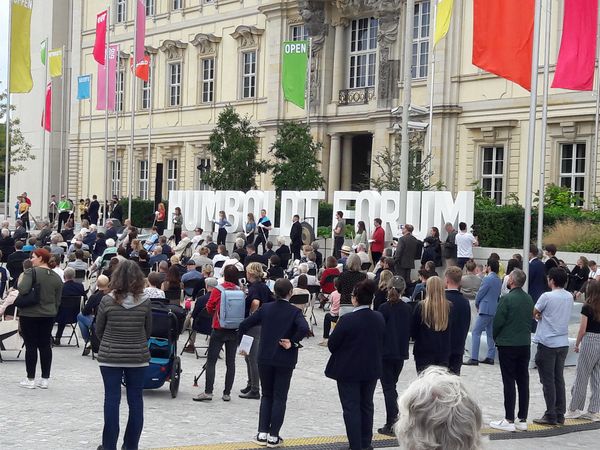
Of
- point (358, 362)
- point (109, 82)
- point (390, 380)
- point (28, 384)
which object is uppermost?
point (109, 82)

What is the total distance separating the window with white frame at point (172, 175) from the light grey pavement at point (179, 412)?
37.5 meters

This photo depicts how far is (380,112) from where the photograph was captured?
4022 centimetres

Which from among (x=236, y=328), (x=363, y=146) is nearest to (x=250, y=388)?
(x=236, y=328)

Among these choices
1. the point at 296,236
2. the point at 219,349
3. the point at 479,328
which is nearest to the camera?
the point at 219,349

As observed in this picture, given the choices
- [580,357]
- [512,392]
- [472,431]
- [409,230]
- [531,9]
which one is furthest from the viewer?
[409,230]

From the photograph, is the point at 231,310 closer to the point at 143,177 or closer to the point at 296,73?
the point at 296,73

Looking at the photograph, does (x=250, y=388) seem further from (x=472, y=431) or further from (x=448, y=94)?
(x=448, y=94)

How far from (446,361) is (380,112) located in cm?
2997

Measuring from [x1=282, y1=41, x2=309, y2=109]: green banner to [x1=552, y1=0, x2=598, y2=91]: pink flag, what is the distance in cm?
1428

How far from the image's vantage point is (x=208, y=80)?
50.0 meters

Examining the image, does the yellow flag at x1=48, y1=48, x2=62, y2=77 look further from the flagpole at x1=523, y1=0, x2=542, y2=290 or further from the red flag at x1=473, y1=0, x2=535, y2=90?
the flagpole at x1=523, y1=0, x2=542, y2=290

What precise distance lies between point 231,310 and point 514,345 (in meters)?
3.05

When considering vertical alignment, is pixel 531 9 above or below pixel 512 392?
above

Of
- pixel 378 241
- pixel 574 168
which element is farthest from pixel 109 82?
pixel 378 241
